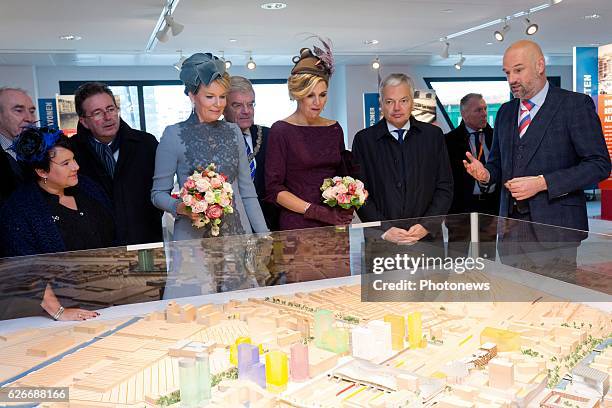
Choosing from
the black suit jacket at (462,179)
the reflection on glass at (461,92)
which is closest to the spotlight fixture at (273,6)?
the black suit jacket at (462,179)

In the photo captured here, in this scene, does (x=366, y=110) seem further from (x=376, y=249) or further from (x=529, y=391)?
(x=529, y=391)

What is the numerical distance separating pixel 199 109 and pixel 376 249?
1.15m

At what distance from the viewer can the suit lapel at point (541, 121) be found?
126 inches

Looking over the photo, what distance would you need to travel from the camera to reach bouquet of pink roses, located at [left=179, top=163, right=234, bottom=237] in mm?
2787

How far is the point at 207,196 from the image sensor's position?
2.79 metres

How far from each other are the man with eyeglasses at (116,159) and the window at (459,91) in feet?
37.3

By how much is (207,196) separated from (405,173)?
3.74 ft

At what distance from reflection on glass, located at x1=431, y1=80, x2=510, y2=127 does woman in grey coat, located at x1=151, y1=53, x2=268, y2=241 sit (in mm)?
11619

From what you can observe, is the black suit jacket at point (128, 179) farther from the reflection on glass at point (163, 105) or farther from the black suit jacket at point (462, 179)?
the reflection on glass at point (163, 105)

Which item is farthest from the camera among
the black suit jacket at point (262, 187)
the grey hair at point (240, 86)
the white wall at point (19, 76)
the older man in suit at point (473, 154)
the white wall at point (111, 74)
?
the white wall at point (111, 74)

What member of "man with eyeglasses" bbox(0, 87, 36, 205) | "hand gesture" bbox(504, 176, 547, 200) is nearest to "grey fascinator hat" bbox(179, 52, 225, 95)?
→ "man with eyeglasses" bbox(0, 87, 36, 205)

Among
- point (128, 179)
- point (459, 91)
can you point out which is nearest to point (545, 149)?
point (128, 179)

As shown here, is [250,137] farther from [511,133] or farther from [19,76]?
[19,76]

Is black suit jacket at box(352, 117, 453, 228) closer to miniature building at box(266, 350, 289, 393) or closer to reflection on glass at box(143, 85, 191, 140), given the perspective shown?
miniature building at box(266, 350, 289, 393)
